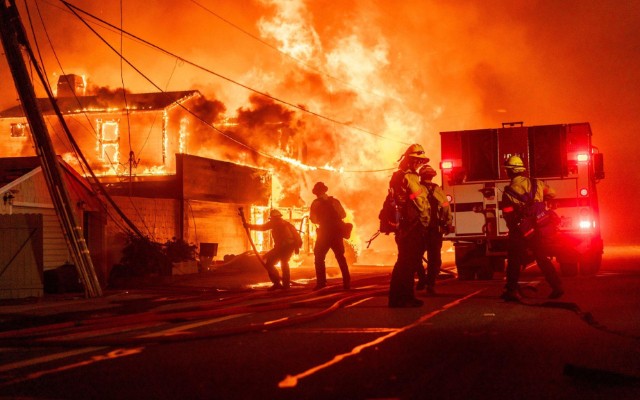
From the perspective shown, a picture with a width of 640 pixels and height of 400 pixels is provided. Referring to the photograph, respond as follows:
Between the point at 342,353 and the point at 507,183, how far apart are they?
37.5ft

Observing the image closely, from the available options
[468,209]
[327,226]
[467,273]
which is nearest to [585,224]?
[468,209]

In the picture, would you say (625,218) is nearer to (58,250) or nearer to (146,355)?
(58,250)

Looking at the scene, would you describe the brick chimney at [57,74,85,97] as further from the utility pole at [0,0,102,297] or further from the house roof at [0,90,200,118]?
the utility pole at [0,0,102,297]

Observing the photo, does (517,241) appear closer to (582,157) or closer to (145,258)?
(582,157)

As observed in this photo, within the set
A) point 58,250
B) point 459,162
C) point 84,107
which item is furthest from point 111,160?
point 459,162

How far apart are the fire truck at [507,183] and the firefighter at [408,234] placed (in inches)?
272

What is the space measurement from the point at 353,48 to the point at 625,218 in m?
34.8

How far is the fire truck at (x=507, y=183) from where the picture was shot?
57.5 ft

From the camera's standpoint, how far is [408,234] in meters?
11.0

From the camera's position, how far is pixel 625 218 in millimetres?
66500

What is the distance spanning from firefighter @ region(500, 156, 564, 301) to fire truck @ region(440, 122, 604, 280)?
19.1 feet

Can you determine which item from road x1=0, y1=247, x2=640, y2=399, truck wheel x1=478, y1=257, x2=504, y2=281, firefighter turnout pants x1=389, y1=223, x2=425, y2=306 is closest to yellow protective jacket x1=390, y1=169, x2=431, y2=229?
firefighter turnout pants x1=389, y1=223, x2=425, y2=306

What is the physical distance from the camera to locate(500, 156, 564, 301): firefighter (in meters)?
11.6

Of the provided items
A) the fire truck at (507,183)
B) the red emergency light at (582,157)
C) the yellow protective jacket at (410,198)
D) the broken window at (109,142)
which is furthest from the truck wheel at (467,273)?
the broken window at (109,142)
